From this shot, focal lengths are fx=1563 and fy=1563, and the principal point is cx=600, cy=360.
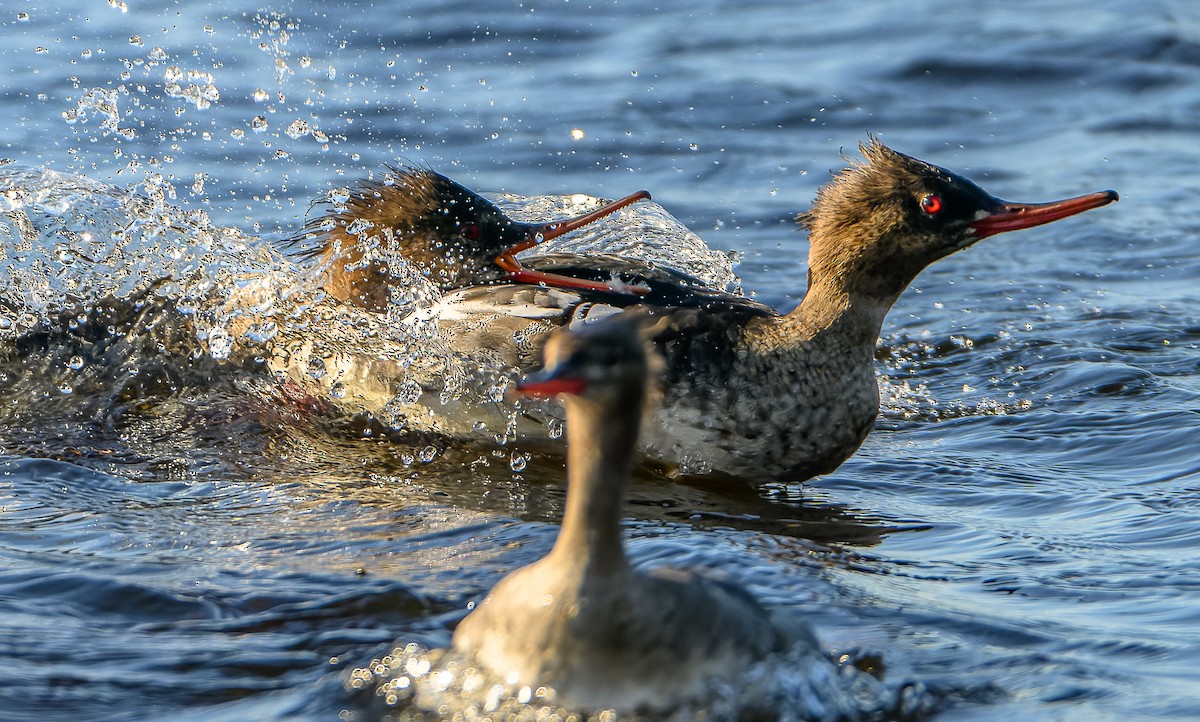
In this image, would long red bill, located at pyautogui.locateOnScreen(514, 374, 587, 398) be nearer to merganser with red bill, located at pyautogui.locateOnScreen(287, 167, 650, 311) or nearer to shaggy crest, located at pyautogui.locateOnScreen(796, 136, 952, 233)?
shaggy crest, located at pyautogui.locateOnScreen(796, 136, 952, 233)

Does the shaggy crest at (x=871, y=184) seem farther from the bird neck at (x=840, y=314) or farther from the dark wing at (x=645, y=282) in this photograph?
the dark wing at (x=645, y=282)

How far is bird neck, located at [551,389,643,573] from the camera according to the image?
3.31m

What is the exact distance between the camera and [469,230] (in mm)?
6367

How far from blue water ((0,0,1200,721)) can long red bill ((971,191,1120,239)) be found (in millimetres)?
923

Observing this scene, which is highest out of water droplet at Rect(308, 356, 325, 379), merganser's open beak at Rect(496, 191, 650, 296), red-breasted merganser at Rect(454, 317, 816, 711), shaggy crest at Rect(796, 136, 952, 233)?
shaggy crest at Rect(796, 136, 952, 233)

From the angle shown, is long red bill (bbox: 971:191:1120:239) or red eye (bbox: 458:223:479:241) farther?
red eye (bbox: 458:223:479:241)

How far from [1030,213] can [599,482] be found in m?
2.93

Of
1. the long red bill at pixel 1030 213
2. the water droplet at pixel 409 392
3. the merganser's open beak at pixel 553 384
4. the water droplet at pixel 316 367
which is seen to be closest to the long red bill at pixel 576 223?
the water droplet at pixel 409 392

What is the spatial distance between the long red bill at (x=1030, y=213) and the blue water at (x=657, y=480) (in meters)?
0.92

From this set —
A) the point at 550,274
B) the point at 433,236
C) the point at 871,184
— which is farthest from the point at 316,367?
the point at 871,184

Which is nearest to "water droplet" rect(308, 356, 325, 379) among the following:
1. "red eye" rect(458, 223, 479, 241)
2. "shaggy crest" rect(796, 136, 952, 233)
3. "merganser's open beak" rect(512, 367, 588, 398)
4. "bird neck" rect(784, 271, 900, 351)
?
"red eye" rect(458, 223, 479, 241)

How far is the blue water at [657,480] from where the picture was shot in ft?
13.1

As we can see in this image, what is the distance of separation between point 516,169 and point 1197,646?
266 inches

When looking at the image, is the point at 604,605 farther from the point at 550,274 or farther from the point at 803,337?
the point at 550,274
